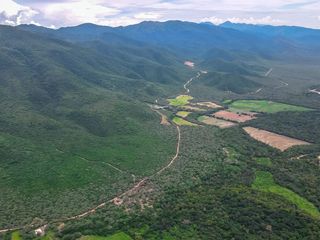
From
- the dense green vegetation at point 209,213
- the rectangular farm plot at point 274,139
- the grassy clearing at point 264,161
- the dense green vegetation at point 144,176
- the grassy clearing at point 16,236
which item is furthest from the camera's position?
the rectangular farm plot at point 274,139

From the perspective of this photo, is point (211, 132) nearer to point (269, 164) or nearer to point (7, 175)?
point (269, 164)

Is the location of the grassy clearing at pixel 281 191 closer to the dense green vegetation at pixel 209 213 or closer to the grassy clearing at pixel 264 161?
the dense green vegetation at pixel 209 213

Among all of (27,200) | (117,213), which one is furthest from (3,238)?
(117,213)

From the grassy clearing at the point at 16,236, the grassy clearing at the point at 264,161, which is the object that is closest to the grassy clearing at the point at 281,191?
the grassy clearing at the point at 264,161

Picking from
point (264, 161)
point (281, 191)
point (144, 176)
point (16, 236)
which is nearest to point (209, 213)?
point (281, 191)

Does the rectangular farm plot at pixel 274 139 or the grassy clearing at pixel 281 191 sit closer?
the grassy clearing at pixel 281 191

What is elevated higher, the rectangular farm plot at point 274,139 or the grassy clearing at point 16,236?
the rectangular farm plot at point 274,139

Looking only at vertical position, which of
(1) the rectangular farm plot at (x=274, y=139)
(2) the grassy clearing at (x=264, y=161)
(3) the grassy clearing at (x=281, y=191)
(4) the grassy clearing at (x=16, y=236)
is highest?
(1) the rectangular farm plot at (x=274, y=139)
